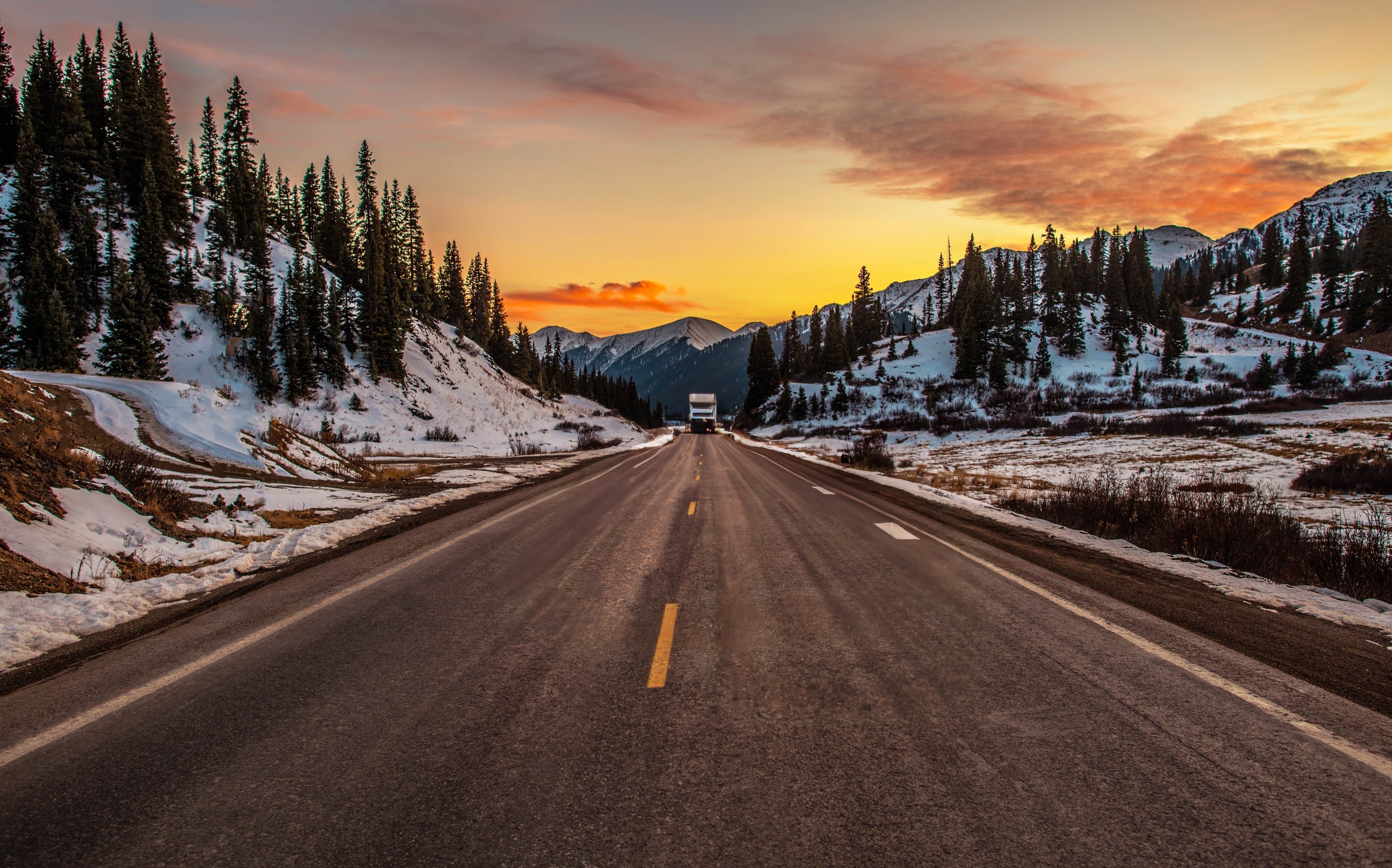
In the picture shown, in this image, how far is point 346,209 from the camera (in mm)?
75750

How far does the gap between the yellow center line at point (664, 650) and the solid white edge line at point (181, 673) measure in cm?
335

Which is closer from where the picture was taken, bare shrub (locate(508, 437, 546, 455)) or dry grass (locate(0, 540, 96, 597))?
dry grass (locate(0, 540, 96, 597))

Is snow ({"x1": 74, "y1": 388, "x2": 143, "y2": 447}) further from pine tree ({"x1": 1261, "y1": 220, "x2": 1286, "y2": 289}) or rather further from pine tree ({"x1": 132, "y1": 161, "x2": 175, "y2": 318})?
pine tree ({"x1": 1261, "y1": 220, "x2": 1286, "y2": 289})

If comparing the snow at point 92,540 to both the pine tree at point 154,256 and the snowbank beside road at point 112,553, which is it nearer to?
the snowbank beside road at point 112,553

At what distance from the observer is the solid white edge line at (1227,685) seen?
3.17 metres

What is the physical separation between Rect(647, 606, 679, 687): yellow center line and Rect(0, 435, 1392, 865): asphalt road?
4 centimetres

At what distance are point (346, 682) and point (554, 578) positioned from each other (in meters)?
2.81

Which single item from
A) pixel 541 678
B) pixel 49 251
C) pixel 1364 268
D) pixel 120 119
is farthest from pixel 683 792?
pixel 1364 268

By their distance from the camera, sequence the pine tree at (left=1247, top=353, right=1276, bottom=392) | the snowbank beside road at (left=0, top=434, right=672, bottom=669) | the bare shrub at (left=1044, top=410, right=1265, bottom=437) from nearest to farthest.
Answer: the snowbank beside road at (left=0, top=434, right=672, bottom=669)
the bare shrub at (left=1044, top=410, right=1265, bottom=437)
the pine tree at (left=1247, top=353, right=1276, bottom=392)

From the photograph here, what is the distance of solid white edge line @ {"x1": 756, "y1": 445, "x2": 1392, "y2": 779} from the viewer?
10.4ft

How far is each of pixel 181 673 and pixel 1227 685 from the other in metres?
7.45

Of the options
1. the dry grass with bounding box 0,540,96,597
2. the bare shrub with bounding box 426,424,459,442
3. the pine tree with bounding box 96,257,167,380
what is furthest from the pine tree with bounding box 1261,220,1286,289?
the pine tree with bounding box 96,257,167,380

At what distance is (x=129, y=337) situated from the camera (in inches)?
1372

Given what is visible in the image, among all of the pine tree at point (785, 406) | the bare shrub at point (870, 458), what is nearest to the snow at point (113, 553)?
the bare shrub at point (870, 458)
